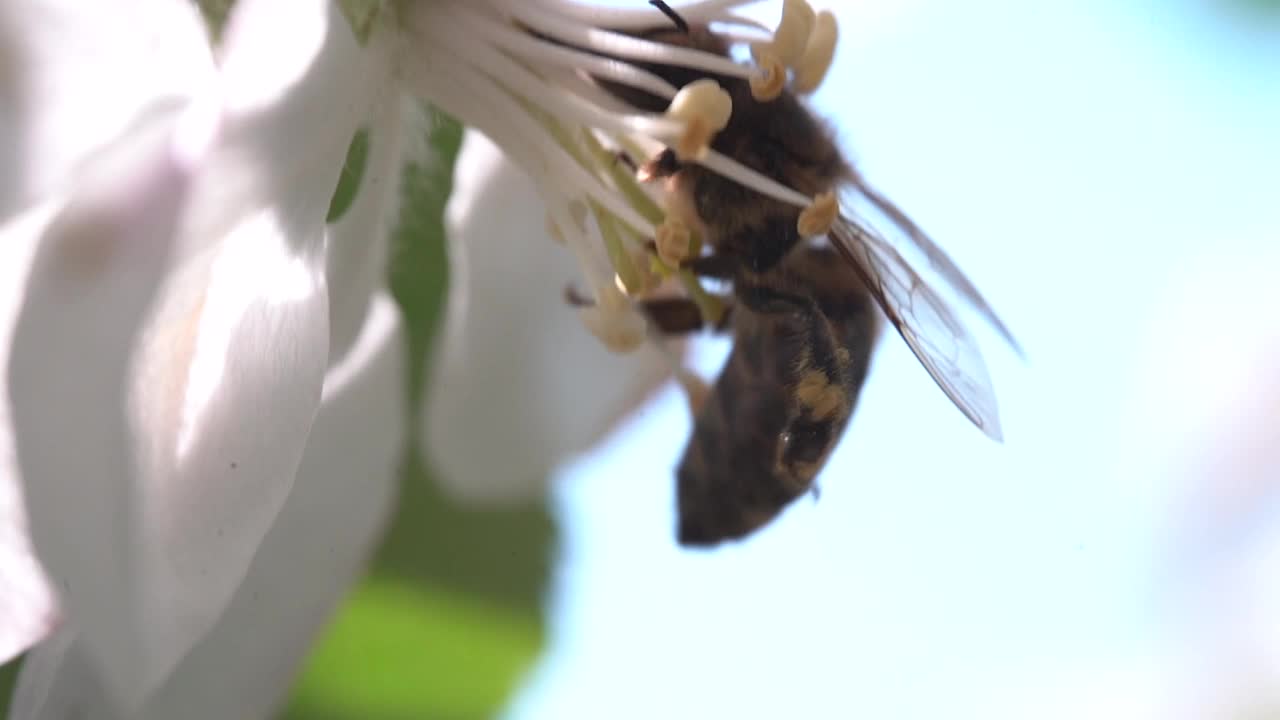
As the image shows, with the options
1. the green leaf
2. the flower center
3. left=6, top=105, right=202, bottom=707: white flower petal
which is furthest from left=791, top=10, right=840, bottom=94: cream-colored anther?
left=6, top=105, right=202, bottom=707: white flower petal

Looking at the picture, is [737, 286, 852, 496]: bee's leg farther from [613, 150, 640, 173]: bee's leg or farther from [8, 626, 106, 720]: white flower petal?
[8, 626, 106, 720]: white flower petal

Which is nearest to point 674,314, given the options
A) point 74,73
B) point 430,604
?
point 74,73

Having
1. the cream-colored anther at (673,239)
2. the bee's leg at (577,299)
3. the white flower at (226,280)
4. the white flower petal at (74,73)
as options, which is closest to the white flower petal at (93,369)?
the white flower at (226,280)

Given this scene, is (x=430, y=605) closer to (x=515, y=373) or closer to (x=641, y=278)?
(x=515, y=373)

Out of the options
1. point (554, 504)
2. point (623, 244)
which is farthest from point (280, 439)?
point (554, 504)

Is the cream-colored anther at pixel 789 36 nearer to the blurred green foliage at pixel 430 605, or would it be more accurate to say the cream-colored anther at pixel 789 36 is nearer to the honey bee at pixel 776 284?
the honey bee at pixel 776 284

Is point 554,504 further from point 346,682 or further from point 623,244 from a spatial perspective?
point 623,244
